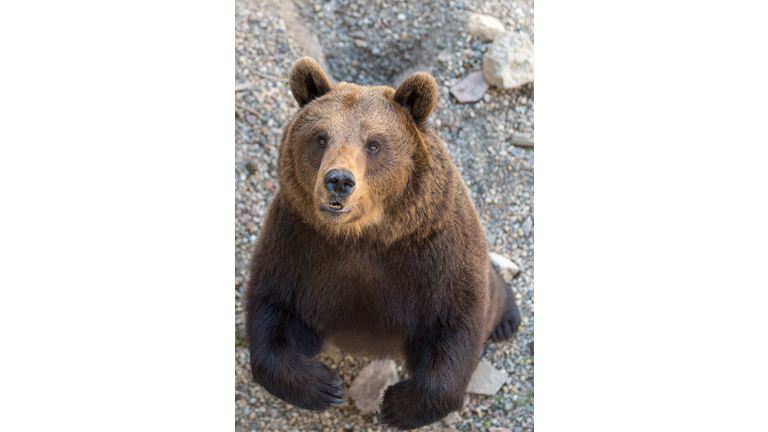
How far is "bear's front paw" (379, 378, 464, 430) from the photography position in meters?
3.87

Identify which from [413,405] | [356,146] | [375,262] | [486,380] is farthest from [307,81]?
[486,380]

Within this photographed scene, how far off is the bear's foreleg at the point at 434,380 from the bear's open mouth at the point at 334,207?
124cm

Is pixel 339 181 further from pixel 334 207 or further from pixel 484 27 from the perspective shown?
pixel 484 27

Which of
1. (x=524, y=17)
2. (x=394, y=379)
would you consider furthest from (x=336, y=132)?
(x=524, y=17)

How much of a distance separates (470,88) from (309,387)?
3731 millimetres

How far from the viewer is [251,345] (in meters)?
4.07

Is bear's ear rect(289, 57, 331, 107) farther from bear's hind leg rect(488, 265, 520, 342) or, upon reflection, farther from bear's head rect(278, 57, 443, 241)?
Answer: bear's hind leg rect(488, 265, 520, 342)

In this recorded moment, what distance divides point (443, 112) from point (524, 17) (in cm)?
144

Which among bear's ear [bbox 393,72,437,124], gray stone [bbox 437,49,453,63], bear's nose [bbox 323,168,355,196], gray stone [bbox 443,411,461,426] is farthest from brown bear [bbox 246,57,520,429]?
gray stone [bbox 437,49,453,63]

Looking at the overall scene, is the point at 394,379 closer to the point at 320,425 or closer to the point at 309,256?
the point at 320,425

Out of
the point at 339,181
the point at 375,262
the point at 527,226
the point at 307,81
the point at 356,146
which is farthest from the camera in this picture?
the point at 527,226

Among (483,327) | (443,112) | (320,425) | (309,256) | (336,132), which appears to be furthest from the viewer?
(443,112)

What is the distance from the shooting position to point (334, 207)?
3.20m

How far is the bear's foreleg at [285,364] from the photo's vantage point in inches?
155
